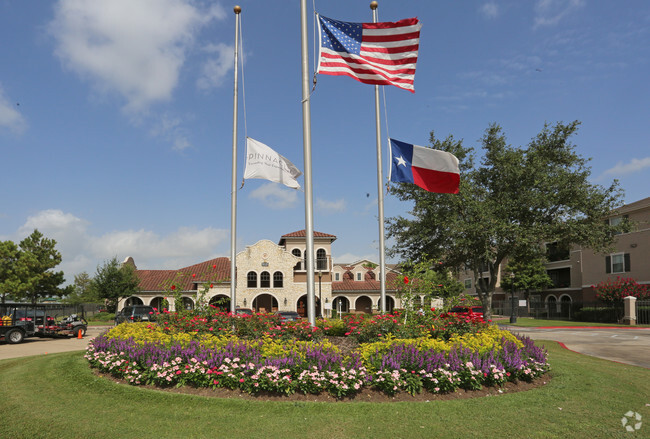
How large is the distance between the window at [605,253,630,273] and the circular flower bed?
138ft

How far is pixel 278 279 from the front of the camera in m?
45.3

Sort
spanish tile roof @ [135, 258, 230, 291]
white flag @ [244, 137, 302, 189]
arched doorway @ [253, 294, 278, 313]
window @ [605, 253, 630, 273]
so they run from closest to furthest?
white flag @ [244, 137, 302, 189] → window @ [605, 253, 630, 273] → spanish tile roof @ [135, 258, 230, 291] → arched doorway @ [253, 294, 278, 313]

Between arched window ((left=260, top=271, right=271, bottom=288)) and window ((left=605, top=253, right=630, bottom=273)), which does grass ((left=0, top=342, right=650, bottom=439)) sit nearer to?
arched window ((left=260, top=271, right=271, bottom=288))

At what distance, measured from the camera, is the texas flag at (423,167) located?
44.2 feet

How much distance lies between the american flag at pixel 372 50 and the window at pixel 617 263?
141ft

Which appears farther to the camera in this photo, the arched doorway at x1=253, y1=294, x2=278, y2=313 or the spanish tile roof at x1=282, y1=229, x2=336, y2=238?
the spanish tile roof at x1=282, y1=229, x2=336, y2=238

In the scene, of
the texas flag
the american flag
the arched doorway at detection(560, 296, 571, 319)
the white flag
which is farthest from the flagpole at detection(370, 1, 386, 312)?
the arched doorway at detection(560, 296, 571, 319)

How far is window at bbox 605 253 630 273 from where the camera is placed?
4388 centimetres

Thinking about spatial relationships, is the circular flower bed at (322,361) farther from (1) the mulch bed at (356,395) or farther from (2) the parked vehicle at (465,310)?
(2) the parked vehicle at (465,310)

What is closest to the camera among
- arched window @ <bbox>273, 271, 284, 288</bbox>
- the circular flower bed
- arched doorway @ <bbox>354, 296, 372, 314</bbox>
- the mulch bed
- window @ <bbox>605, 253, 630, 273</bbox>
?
the mulch bed

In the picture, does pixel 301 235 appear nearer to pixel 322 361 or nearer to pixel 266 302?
pixel 266 302

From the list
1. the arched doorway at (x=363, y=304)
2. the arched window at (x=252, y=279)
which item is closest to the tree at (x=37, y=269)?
the arched window at (x=252, y=279)

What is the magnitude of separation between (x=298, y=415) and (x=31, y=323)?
20.9 meters

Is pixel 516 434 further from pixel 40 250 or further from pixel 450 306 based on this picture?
pixel 40 250
